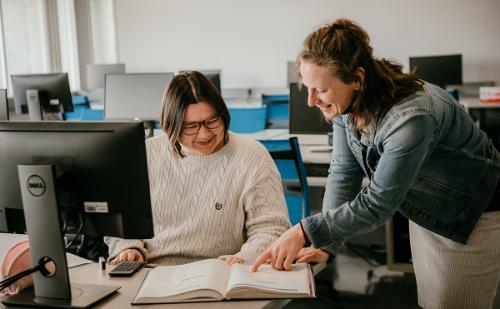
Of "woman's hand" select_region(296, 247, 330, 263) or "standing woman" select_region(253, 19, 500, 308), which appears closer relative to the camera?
"standing woman" select_region(253, 19, 500, 308)

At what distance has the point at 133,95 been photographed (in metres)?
4.05

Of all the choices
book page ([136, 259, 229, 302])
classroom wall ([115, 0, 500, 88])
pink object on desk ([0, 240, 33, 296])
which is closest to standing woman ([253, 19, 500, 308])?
book page ([136, 259, 229, 302])

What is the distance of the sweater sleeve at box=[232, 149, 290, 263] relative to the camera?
1.69 m

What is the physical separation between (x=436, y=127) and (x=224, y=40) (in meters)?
6.90

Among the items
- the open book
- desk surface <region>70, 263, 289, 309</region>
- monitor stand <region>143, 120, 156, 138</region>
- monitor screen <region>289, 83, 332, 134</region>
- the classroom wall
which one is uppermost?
the classroom wall

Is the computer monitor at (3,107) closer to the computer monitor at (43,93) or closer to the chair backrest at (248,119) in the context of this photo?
the computer monitor at (43,93)

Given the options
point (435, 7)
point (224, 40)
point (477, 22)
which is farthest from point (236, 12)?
point (477, 22)

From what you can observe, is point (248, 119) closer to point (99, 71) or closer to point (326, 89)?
point (326, 89)

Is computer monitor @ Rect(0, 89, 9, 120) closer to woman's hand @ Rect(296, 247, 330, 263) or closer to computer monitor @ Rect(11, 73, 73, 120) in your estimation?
computer monitor @ Rect(11, 73, 73, 120)

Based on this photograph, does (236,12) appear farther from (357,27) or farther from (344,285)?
(357,27)

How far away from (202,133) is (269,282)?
0.58 meters

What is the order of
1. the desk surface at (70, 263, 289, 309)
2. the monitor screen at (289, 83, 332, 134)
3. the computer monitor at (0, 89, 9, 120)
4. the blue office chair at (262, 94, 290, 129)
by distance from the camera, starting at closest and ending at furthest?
1. the desk surface at (70, 263, 289, 309)
2. the computer monitor at (0, 89, 9, 120)
3. the monitor screen at (289, 83, 332, 134)
4. the blue office chair at (262, 94, 290, 129)

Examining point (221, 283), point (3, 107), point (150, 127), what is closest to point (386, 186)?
point (221, 283)

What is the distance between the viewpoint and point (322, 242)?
1359mm
